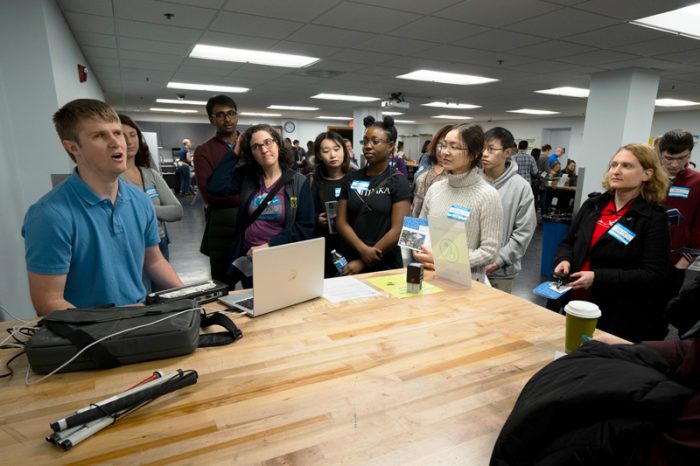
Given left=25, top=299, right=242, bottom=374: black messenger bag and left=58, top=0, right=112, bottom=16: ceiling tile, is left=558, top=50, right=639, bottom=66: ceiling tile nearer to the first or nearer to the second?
left=58, top=0, right=112, bottom=16: ceiling tile

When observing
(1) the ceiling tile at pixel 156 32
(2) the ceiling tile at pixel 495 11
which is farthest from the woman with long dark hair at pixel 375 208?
(1) the ceiling tile at pixel 156 32

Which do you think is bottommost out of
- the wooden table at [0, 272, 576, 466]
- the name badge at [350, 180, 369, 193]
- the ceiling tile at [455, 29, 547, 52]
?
the wooden table at [0, 272, 576, 466]

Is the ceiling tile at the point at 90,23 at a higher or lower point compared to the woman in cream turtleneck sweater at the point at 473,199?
higher

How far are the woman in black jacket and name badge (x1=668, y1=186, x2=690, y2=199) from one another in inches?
→ 58.9

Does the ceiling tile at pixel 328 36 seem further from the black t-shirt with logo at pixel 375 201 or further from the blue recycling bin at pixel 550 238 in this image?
the blue recycling bin at pixel 550 238

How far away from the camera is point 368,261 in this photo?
8.05ft

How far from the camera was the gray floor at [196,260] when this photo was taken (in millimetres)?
4441

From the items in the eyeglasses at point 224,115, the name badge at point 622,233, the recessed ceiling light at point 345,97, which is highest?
the recessed ceiling light at point 345,97

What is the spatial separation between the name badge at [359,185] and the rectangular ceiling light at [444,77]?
501 cm

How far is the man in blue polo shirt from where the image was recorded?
4.49ft

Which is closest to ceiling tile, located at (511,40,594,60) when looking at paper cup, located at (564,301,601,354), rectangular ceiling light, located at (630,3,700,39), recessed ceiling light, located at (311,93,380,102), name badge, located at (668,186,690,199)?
rectangular ceiling light, located at (630,3,700,39)

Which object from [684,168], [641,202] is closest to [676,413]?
[641,202]

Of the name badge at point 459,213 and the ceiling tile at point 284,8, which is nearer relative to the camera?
the name badge at point 459,213

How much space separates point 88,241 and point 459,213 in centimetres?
161
